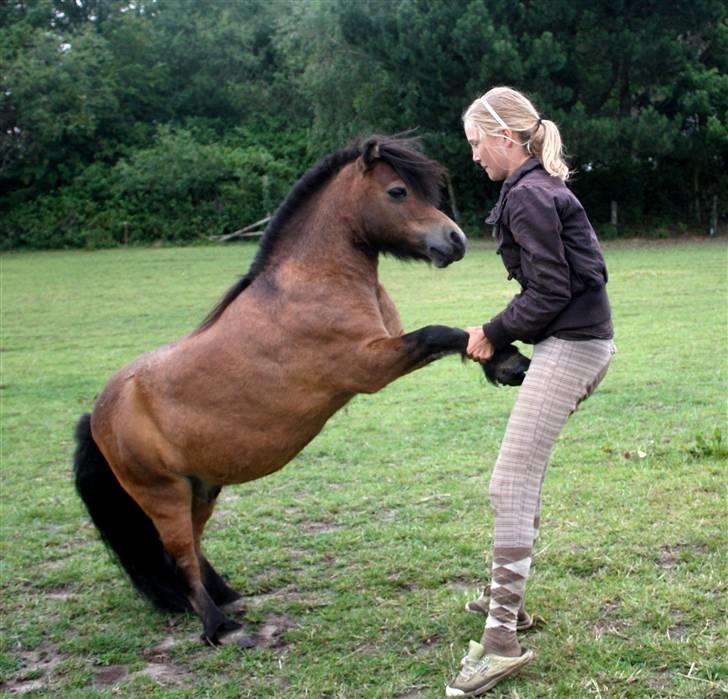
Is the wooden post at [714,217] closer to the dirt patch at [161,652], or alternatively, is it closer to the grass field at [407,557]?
the grass field at [407,557]

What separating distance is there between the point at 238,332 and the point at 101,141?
41.1 m

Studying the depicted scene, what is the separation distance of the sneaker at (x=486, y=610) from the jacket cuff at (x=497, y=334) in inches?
47.7

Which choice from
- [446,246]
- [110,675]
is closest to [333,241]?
[446,246]

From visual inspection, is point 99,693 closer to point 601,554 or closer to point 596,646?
point 596,646

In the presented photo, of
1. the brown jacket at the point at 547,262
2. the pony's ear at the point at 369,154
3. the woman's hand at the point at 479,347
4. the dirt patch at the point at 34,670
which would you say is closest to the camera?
the brown jacket at the point at 547,262

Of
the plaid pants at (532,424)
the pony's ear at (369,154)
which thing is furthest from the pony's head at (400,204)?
the plaid pants at (532,424)

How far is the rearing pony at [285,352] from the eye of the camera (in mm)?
3926

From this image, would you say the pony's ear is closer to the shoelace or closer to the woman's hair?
the woman's hair

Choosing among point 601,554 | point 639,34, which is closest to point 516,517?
point 601,554

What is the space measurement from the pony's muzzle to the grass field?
5.44 ft

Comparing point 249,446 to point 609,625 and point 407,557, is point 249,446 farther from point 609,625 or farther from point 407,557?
point 609,625

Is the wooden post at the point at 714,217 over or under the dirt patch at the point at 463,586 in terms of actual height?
over

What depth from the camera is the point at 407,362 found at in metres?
3.75

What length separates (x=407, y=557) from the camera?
16.3 feet
